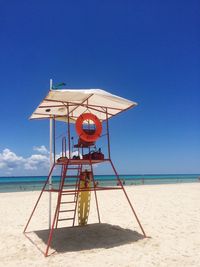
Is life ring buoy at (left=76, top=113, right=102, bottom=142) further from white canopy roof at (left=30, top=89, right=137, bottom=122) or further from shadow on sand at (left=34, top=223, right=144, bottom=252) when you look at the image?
shadow on sand at (left=34, top=223, right=144, bottom=252)

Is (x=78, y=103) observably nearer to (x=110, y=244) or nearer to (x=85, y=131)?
(x=85, y=131)

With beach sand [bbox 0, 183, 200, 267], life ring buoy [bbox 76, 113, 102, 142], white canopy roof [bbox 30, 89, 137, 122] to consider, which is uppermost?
white canopy roof [bbox 30, 89, 137, 122]

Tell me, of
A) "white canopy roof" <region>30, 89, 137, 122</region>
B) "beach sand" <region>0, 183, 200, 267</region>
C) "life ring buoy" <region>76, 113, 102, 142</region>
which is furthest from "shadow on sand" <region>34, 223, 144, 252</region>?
"white canopy roof" <region>30, 89, 137, 122</region>

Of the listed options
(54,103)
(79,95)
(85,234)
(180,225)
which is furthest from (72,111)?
(180,225)

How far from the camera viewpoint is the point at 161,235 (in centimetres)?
905

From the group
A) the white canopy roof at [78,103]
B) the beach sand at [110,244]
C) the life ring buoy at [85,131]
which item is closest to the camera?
the beach sand at [110,244]

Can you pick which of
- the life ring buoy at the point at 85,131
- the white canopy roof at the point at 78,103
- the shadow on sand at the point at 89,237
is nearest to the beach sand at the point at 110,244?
the shadow on sand at the point at 89,237

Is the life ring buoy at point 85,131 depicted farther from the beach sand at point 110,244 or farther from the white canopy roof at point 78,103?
the beach sand at point 110,244

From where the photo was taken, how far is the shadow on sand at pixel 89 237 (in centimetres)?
787

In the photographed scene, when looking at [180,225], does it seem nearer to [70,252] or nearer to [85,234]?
[85,234]

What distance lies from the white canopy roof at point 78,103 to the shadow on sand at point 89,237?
3.73 meters

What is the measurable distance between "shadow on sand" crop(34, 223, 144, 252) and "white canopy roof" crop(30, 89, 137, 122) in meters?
3.73

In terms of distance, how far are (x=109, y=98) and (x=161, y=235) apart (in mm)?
4643

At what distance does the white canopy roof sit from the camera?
7699mm
